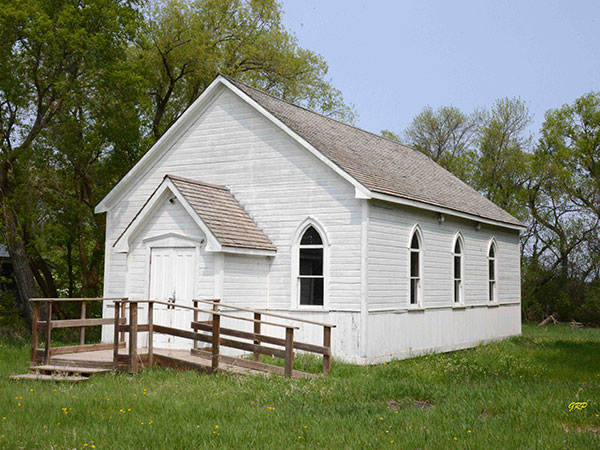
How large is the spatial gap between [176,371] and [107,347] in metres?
3.17

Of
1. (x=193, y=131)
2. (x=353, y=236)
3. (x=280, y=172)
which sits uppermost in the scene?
(x=193, y=131)

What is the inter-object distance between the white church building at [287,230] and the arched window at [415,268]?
32 millimetres

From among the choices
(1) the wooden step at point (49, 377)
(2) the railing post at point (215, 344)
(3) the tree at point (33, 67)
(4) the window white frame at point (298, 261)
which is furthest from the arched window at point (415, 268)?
(3) the tree at point (33, 67)

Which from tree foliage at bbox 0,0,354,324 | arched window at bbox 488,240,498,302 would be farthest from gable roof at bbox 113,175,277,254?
arched window at bbox 488,240,498,302

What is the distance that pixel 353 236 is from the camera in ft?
57.0

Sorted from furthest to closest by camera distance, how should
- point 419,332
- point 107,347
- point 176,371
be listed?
1. point 419,332
2. point 107,347
3. point 176,371

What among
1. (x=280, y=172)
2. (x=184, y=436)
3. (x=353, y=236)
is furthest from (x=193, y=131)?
(x=184, y=436)

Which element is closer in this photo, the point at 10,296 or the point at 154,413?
the point at 154,413

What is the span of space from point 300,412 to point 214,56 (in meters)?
23.1

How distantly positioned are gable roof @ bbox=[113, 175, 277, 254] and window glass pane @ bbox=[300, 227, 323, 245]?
782 millimetres

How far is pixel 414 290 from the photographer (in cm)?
1978

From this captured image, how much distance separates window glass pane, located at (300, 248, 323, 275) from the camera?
17953 mm

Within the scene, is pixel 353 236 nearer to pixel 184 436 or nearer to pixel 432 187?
pixel 432 187

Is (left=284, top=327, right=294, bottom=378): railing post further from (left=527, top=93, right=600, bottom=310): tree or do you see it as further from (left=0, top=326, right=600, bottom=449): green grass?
(left=527, top=93, right=600, bottom=310): tree
